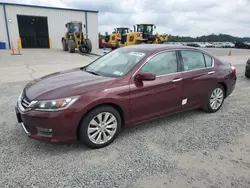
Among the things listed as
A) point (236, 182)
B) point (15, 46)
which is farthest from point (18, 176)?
point (15, 46)

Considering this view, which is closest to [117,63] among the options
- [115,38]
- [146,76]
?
[146,76]

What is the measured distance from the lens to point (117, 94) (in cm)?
298

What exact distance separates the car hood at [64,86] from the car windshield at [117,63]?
24 cm

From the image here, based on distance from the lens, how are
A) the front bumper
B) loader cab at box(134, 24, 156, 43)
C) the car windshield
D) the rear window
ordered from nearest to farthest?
1. the front bumper
2. the car windshield
3. the rear window
4. loader cab at box(134, 24, 156, 43)

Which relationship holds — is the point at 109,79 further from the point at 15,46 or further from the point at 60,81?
the point at 15,46

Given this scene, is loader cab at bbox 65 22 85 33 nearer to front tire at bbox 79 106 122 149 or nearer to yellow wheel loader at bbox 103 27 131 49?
yellow wheel loader at bbox 103 27 131 49

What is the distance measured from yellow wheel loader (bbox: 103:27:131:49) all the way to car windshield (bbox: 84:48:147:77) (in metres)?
20.8

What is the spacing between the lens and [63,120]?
105 inches

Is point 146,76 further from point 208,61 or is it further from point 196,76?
point 208,61

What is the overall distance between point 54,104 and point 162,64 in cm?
193

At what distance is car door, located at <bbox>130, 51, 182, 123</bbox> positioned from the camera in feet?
10.5

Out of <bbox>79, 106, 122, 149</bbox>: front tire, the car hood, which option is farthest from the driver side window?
<bbox>79, 106, 122, 149</bbox>: front tire

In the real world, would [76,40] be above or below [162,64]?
above

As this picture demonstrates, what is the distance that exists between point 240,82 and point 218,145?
5136mm
